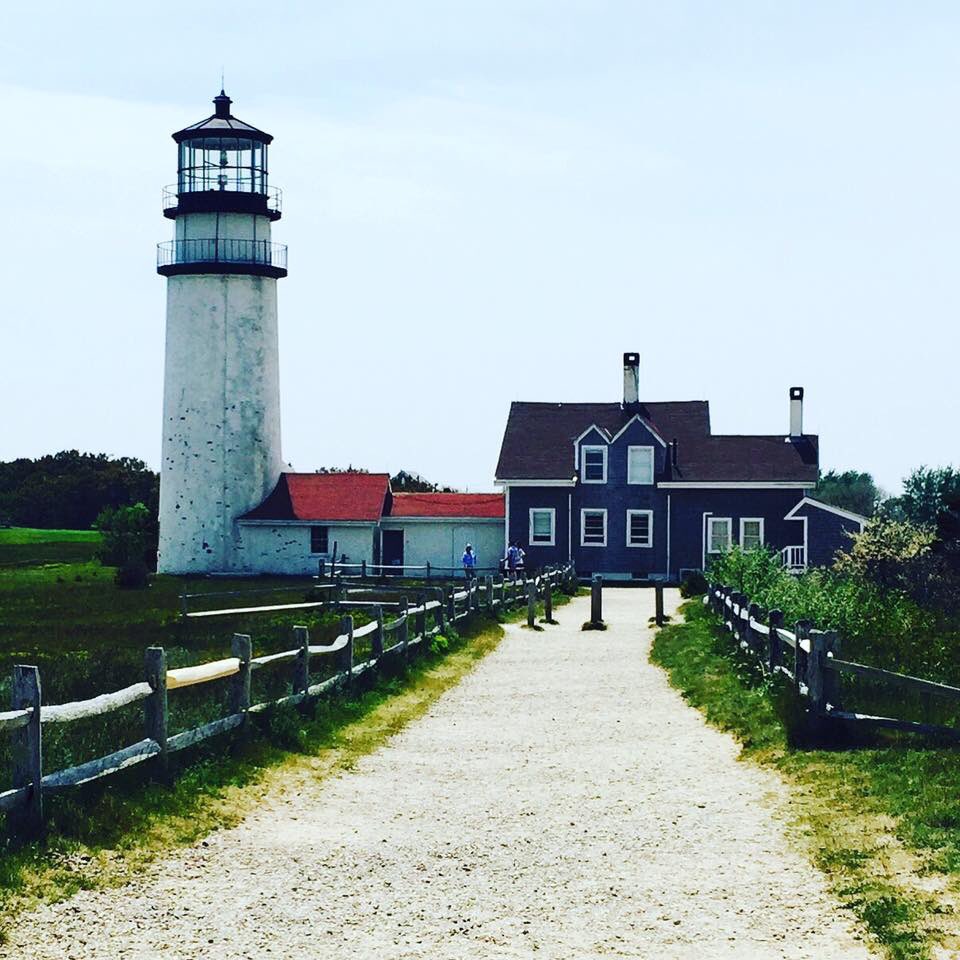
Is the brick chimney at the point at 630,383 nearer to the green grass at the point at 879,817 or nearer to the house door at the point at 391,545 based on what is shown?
the house door at the point at 391,545

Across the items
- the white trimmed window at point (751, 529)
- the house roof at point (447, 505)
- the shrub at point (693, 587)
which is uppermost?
the house roof at point (447, 505)

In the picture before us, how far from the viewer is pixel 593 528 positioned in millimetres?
56656

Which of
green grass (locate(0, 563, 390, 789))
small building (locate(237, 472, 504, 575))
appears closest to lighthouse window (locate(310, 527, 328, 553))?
small building (locate(237, 472, 504, 575))

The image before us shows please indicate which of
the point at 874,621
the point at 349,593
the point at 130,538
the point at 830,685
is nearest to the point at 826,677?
the point at 830,685

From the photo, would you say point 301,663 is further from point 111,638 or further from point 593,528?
point 593,528

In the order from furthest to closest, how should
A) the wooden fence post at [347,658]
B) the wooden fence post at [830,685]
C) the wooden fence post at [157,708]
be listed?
the wooden fence post at [347,658] < the wooden fence post at [830,685] < the wooden fence post at [157,708]

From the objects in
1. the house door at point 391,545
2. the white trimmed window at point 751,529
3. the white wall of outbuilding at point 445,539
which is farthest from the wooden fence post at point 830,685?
the house door at point 391,545

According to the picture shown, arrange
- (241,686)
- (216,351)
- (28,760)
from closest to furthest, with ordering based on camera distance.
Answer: (28,760)
(241,686)
(216,351)

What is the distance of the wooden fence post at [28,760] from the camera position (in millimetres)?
10312

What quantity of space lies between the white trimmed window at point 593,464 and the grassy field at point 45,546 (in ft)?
73.8

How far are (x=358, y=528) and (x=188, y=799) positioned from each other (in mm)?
45153

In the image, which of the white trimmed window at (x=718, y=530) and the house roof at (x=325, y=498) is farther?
the house roof at (x=325, y=498)

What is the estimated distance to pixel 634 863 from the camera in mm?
10430

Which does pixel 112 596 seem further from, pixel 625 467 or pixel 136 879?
pixel 136 879
